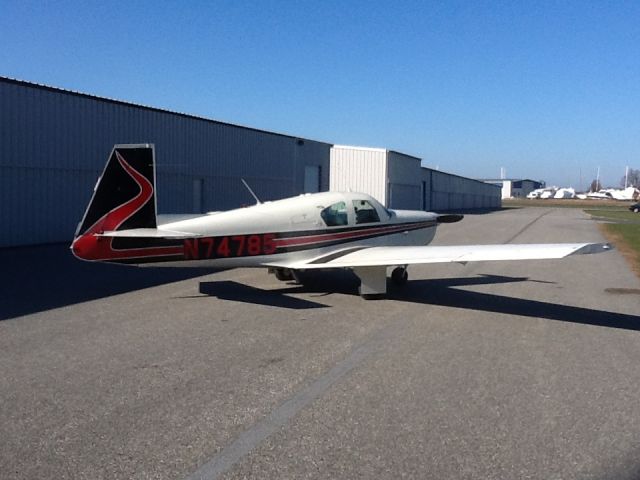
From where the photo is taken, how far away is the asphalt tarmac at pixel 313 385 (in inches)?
171

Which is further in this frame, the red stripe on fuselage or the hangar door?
the hangar door

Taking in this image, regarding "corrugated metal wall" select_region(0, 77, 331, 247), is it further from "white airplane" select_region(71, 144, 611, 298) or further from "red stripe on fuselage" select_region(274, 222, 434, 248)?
"red stripe on fuselage" select_region(274, 222, 434, 248)

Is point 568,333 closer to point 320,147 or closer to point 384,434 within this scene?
point 384,434

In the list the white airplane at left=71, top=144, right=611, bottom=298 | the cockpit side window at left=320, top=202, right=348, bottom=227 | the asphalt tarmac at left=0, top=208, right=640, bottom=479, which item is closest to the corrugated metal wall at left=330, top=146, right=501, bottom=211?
the white airplane at left=71, top=144, right=611, bottom=298

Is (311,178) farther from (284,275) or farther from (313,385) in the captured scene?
(313,385)

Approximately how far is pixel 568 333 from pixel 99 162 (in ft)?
60.0

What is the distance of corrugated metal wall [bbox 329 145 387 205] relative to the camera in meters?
44.0

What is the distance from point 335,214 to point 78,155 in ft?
43.6

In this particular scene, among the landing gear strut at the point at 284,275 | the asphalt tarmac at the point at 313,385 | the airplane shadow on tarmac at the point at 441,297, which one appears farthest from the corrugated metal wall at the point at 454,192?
the asphalt tarmac at the point at 313,385

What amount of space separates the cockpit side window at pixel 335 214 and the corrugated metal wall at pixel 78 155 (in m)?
12.1

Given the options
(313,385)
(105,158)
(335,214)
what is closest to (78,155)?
(105,158)

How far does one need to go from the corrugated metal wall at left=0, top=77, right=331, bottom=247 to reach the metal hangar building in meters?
0.03

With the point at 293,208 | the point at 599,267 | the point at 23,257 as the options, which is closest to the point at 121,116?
the point at 23,257

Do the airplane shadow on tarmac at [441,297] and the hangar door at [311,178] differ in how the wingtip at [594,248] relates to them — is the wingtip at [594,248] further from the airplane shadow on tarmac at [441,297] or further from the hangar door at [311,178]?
the hangar door at [311,178]
